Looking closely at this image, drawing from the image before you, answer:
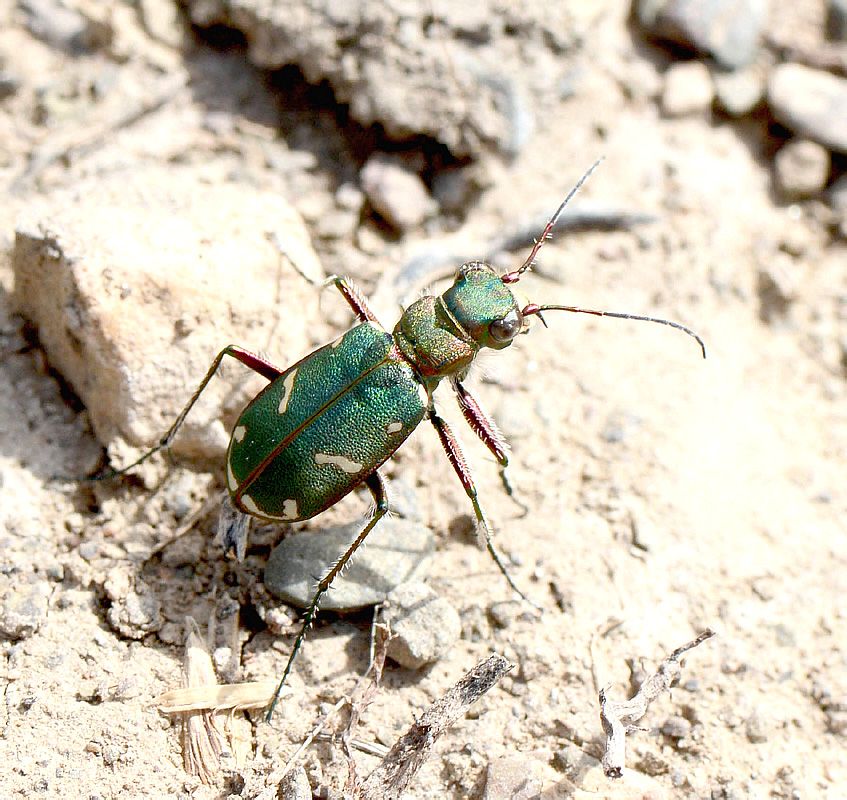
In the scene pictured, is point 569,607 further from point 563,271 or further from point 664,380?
point 563,271

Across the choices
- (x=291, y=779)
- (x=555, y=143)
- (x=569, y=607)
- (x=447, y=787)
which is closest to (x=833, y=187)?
(x=555, y=143)

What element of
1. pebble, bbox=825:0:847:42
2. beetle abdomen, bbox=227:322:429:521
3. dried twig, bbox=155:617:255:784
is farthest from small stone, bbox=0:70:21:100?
pebble, bbox=825:0:847:42

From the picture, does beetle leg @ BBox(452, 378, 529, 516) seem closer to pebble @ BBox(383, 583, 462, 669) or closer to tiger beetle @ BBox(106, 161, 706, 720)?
tiger beetle @ BBox(106, 161, 706, 720)

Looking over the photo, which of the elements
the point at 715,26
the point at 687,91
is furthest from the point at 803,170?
the point at 715,26

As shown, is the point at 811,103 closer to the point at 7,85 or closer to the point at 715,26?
the point at 715,26

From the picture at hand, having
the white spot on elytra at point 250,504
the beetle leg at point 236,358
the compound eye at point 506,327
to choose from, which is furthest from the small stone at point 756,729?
the beetle leg at point 236,358

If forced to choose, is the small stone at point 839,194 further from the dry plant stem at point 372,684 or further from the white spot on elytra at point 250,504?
the white spot on elytra at point 250,504

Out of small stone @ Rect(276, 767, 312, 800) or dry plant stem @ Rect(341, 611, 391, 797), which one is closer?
small stone @ Rect(276, 767, 312, 800)
